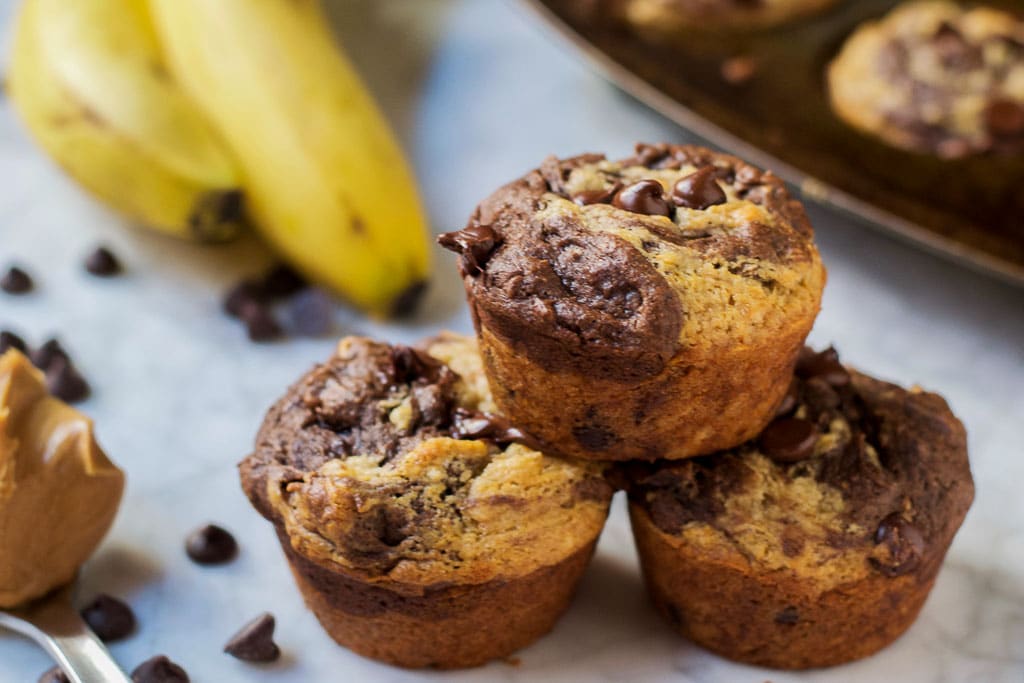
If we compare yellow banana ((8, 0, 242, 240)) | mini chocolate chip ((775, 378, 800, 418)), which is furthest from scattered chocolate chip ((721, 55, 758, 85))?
mini chocolate chip ((775, 378, 800, 418))

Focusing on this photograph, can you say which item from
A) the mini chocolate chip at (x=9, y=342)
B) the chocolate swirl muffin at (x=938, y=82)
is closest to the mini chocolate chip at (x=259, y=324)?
the mini chocolate chip at (x=9, y=342)

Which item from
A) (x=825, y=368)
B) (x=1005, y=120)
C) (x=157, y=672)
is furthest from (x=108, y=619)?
(x=1005, y=120)

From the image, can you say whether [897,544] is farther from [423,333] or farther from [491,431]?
[423,333]

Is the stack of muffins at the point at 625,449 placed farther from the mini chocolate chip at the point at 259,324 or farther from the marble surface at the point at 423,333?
the mini chocolate chip at the point at 259,324

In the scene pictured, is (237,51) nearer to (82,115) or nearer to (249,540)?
(82,115)

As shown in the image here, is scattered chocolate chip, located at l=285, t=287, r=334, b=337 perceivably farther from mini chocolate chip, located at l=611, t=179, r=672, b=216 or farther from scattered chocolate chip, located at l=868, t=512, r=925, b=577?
scattered chocolate chip, located at l=868, t=512, r=925, b=577

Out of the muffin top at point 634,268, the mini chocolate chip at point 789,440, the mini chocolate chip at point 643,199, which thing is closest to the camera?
the muffin top at point 634,268
